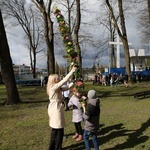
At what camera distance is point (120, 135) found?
28.6 ft

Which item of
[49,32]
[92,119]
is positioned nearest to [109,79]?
[49,32]

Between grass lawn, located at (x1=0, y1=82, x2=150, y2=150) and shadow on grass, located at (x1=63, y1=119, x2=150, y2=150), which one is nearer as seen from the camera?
shadow on grass, located at (x1=63, y1=119, x2=150, y2=150)

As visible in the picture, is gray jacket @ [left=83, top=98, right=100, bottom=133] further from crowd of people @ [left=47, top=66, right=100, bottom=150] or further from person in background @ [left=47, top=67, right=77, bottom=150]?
person in background @ [left=47, top=67, right=77, bottom=150]

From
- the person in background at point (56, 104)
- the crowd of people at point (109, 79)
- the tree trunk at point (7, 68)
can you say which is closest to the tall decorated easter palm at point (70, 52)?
the person in background at point (56, 104)

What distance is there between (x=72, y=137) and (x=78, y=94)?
55.4 inches

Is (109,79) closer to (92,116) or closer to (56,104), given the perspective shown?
(92,116)

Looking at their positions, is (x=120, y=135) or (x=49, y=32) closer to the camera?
(x=120, y=135)

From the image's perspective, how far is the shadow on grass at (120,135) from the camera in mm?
7698

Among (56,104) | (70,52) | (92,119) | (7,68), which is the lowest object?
(92,119)

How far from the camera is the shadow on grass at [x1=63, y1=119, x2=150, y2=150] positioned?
25.3ft

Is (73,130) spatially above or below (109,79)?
below

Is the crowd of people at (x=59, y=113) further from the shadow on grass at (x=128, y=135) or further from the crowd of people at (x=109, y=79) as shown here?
the crowd of people at (x=109, y=79)

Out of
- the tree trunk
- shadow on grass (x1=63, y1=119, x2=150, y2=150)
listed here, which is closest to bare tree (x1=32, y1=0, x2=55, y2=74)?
the tree trunk

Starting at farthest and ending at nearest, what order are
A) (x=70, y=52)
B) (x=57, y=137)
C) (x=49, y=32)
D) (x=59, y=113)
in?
(x=49, y=32) → (x=70, y=52) → (x=57, y=137) → (x=59, y=113)
